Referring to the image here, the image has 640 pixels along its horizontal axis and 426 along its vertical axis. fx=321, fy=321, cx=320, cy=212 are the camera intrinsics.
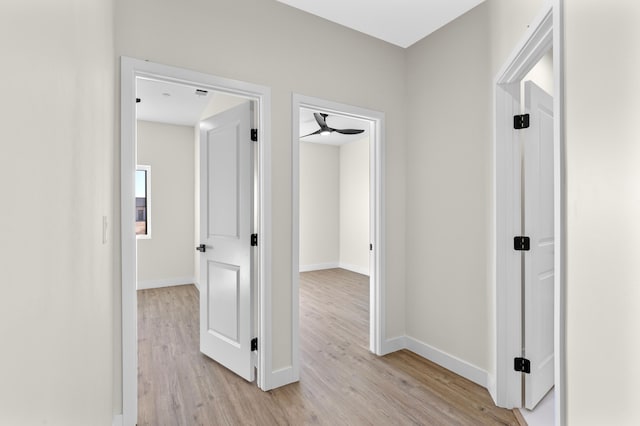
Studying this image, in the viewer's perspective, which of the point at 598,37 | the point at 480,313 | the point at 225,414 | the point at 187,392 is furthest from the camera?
the point at 480,313

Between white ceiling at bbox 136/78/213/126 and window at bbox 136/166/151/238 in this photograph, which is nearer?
white ceiling at bbox 136/78/213/126

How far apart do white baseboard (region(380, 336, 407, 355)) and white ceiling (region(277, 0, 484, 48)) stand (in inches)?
110

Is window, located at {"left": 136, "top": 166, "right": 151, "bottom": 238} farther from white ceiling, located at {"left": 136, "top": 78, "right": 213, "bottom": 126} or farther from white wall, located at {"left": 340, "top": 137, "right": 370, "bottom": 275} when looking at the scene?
white wall, located at {"left": 340, "top": 137, "right": 370, "bottom": 275}

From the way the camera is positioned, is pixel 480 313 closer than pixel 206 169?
Yes

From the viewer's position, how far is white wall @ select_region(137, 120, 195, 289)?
542cm

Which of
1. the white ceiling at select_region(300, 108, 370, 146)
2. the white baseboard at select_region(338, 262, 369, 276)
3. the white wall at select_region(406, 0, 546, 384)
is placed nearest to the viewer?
the white wall at select_region(406, 0, 546, 384)

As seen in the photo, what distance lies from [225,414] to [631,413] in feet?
6.53

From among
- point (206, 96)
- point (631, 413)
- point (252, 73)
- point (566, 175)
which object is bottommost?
point (631, 413)

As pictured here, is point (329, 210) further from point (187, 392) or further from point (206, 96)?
point (187, 392)

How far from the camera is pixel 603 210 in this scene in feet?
3.47

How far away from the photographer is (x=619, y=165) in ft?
3.24

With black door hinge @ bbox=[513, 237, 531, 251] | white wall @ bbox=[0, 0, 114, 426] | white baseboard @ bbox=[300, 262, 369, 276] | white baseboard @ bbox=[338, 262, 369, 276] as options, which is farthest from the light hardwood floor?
white baseboard @ bbox=[300, 262, 369, 276]

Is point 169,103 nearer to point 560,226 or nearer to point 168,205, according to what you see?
point 168,205

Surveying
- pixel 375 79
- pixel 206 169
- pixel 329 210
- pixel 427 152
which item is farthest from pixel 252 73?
pixel 329 210
